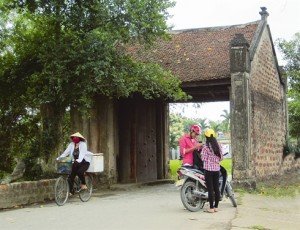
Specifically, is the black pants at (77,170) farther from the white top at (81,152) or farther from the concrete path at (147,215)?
the concrete path at (147,215)

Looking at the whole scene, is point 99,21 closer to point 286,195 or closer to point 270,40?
point 286,195

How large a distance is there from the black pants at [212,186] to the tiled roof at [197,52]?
6.61 m

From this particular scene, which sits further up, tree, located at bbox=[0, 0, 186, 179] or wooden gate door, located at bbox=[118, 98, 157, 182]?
tree, located at bbox=[0, 0, 186, 179]

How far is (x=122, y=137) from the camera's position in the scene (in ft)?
61.4

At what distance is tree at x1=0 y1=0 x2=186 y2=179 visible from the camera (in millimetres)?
Result: 12516

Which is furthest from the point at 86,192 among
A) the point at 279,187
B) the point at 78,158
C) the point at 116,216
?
the point at 279,187

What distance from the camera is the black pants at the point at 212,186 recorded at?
9578 mm

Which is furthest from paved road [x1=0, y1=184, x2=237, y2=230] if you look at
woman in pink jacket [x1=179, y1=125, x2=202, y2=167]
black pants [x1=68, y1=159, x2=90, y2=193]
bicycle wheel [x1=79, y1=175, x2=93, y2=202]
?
woman in pink jacket [x1=179, y1=125, x2=202, y2=167]

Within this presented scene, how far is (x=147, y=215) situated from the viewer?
30.8 feet

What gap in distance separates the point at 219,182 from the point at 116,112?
342 inches

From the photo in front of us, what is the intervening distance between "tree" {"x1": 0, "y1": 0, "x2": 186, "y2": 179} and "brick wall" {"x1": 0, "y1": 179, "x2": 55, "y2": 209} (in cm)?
171

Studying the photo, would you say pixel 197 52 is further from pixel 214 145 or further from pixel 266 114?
pixel 214 145

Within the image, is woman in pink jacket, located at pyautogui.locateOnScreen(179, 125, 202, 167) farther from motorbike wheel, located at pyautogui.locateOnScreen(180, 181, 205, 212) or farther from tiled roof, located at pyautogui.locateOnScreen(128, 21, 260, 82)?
tiled roof, located at pyautogui.locateOnScreen(128, 21, 260, 82)

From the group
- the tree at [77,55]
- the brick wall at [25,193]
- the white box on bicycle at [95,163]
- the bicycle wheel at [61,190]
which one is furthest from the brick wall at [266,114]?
the brick wall at [25,193]
